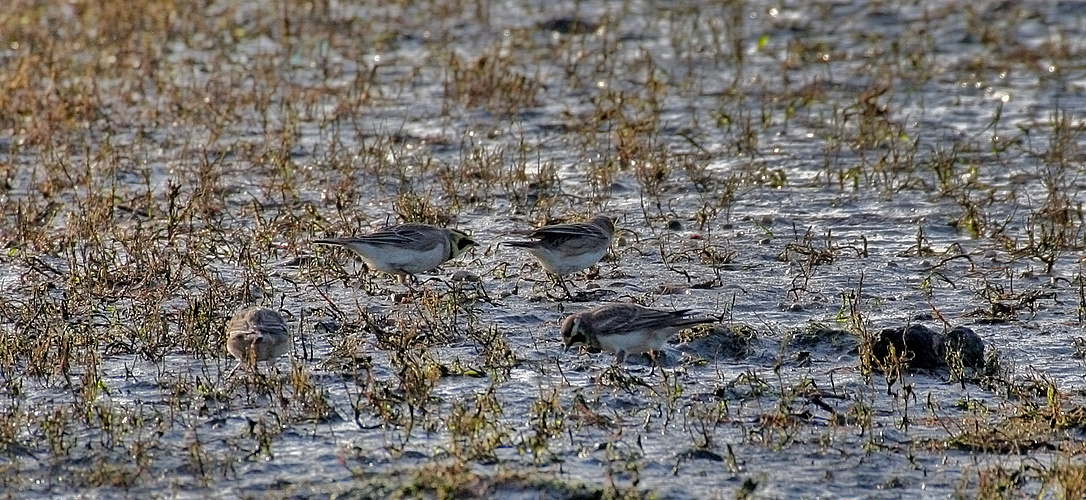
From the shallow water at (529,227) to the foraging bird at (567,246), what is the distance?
0.24m

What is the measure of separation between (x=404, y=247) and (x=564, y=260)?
940 millimetres

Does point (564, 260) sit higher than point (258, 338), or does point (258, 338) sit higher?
point (258, 338)

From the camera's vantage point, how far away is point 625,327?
8.23 metres

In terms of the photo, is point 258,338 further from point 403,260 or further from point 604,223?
point 604,223

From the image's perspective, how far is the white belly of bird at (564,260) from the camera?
961 cm

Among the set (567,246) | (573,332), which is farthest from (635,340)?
(567,246)

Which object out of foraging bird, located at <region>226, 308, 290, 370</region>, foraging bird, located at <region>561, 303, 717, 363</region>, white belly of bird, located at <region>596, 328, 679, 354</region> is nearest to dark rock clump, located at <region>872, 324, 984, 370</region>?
foraging bird, located at <region>561, 303, 717, 363</region>

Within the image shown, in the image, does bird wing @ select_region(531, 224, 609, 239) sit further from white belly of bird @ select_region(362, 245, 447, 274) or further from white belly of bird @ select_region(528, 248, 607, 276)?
white belly of bird @ select_region(362, 245, 447, 274)

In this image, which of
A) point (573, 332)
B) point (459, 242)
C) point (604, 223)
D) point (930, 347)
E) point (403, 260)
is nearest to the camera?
point (930, 347)

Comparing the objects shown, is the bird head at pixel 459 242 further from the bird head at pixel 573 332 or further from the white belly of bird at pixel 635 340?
the white belly of bird at pixel 635 340

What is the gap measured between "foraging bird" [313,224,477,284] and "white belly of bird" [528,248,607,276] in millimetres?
574

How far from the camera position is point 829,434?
283 inches

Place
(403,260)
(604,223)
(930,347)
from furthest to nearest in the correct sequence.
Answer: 1. (604,223)
2. (403,260)
3. (930,347)

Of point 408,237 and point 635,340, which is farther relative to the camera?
point 408,237
